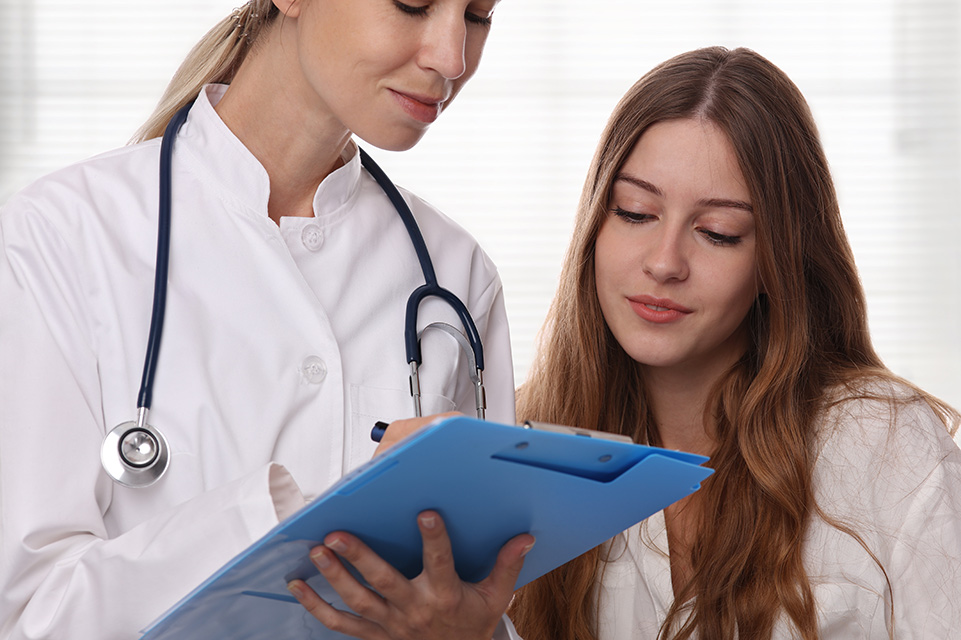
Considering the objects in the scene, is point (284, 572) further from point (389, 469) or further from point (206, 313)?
point (206, 313)

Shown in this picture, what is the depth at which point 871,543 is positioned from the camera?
4.55ft

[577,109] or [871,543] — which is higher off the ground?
[577,109]

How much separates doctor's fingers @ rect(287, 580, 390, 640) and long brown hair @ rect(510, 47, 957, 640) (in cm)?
59

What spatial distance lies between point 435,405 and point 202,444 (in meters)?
0.30

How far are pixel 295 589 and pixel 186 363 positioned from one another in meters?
0.29

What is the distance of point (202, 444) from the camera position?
101cm

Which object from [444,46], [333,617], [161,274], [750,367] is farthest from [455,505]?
[750,367]

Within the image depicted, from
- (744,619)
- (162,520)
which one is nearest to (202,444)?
(162,520)

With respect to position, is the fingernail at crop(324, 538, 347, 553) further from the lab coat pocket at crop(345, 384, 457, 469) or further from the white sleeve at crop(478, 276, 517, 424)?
the white sleeve at crop(478, 276, 517, 424)

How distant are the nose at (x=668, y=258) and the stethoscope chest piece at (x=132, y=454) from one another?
0.78 m

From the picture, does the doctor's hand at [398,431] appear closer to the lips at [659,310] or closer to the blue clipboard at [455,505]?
the blue clipboard at [455,505]

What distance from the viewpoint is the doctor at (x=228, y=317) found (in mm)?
907

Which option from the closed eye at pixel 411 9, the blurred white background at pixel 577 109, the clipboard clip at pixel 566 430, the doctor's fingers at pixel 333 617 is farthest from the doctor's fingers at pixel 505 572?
the blurred white background at pixel 577 109

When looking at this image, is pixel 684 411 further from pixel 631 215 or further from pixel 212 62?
pixel 212 62
